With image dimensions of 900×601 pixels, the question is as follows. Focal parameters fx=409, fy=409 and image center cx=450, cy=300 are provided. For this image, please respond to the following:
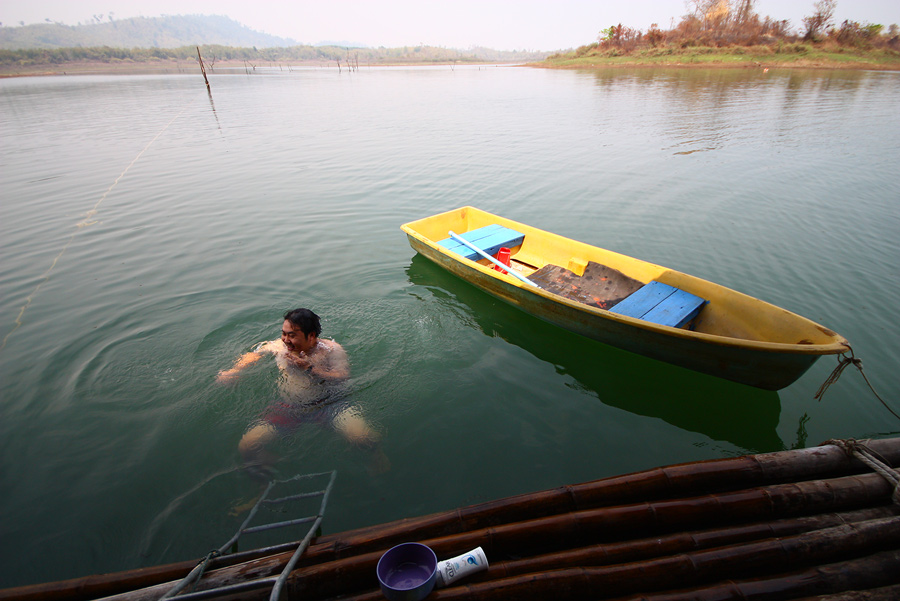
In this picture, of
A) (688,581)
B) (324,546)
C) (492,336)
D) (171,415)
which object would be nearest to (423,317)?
(492,336)

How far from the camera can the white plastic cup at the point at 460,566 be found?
222 centimetres

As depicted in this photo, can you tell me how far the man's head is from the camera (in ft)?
12.9

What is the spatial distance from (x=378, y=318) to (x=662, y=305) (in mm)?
3943

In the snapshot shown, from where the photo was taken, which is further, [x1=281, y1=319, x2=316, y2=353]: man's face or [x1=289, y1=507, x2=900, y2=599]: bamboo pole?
[x1=281, y1=319, x2=316, y2=353]: man's face

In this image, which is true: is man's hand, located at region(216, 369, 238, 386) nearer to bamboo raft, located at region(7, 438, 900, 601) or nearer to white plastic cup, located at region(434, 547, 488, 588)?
bamboo raft, located at region(7, 438, 900, 601)

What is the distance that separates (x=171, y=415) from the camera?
4.60m

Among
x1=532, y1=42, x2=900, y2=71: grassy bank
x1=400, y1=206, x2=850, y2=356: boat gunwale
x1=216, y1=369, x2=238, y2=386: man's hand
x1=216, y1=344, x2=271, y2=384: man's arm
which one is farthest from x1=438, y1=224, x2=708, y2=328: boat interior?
x1=532, y1=42, x2=900, y2=71: grassy bank

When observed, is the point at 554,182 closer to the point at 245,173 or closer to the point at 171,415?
the point at 245,173

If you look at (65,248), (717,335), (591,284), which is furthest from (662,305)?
(65,248)

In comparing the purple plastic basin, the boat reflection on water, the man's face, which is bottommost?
the boat reflection on water

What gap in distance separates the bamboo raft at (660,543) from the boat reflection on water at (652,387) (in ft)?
5.39

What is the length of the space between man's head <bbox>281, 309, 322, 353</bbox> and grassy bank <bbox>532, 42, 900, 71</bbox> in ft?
180

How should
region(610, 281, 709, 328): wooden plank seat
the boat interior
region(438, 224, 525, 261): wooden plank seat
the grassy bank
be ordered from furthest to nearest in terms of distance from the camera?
the grassy bank < region(438, 224, 525, 261): wooden plank seat < the boat interior < region(610, 281, 709, 328): wooden plank seat

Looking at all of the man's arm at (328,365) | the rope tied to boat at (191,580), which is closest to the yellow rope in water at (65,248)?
the man's arm at (328,365)
